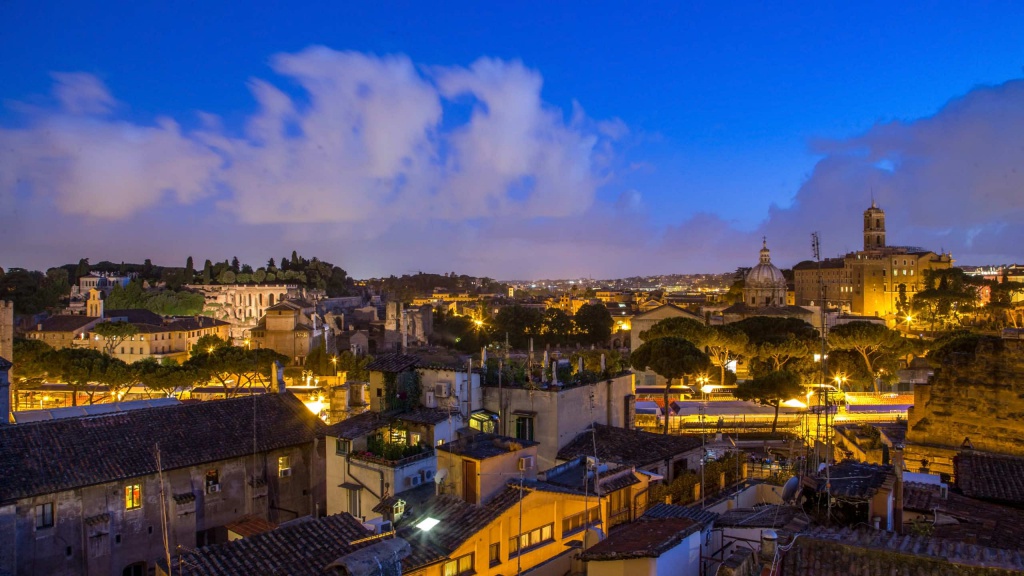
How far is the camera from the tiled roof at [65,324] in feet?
173

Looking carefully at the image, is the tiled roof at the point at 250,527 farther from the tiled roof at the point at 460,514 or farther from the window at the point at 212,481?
the tiled roof at the point at 460,514

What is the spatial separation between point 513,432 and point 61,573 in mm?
9227

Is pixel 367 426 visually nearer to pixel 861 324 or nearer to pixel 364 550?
pixel 364 550

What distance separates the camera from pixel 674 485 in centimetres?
1310

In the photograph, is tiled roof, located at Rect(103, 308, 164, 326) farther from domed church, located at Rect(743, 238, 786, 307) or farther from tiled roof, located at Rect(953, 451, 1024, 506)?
tiled roof, located at Rect(953, 451, 1024, 506)

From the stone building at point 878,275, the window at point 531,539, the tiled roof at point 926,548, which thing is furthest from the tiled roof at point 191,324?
the stone building at point 878,275

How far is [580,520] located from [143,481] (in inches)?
360

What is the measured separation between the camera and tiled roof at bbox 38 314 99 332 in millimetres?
52781


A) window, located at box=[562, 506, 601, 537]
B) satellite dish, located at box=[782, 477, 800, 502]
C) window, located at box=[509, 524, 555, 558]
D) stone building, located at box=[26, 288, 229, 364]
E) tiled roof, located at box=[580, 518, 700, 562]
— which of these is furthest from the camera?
stone building, located at box=[26, 288, 229, 364]

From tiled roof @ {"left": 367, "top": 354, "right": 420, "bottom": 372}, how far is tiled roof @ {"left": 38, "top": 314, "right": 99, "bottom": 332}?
4834 cm

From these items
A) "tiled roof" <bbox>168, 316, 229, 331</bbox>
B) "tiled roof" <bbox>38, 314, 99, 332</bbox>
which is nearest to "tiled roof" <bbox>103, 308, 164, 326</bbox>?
"tiled roof" <bbox>168, 316, 229, 331</bbox>

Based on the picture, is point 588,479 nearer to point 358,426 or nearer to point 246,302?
point 358,426

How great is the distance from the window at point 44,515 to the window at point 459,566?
8629 mm

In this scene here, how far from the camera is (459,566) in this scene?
327 inches
